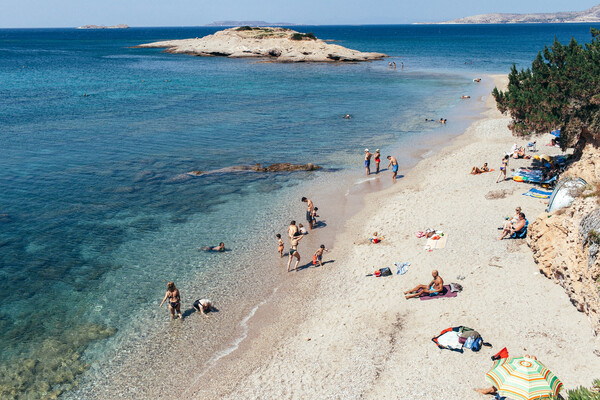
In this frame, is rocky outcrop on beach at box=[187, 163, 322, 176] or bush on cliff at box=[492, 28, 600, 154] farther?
rocky outcrop on beach at box=[187, 163, 322, 176]

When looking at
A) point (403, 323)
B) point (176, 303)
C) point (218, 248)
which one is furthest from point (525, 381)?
point (218, 248)

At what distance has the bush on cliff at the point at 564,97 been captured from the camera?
2112 cm

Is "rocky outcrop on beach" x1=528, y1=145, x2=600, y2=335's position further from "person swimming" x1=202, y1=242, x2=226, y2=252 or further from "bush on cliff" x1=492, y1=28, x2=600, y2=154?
"person swimming" x1=202, y1=242, x2=226, y2=252

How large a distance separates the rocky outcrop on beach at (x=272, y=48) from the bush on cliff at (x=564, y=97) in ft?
298

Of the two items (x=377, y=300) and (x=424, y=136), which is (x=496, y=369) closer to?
(x=377, y=300)

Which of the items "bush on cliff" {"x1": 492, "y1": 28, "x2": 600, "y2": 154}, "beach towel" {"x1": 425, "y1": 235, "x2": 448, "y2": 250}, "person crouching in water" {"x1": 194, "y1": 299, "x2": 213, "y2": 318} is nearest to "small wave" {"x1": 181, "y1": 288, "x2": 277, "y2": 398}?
"person crouching in water" {"x1": 194, "y1": 299, "x2": 213, "y2": 318}

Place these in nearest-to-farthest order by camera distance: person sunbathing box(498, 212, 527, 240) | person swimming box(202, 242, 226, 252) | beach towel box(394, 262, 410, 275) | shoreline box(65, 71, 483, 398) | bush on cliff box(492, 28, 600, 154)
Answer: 1. shoreline box(65, 71, 483, 398)
2. beach towel box(394, 262, 410, 275)
3. person sunbathing box(498, 212, 527, 240)
4. person swimming box(202, 242, 226, 252)
5. bush on cliff box(492, 28, 600, 154)

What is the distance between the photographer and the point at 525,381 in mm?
10414

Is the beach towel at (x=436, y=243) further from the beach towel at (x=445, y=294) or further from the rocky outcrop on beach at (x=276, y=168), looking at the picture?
the rocky outcrop on beach at (x=276, y=168)

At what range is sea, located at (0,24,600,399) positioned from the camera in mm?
15844

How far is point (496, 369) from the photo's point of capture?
11.1m

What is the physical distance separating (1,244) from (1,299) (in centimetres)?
515

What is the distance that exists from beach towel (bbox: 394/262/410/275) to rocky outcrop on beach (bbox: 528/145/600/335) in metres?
4.70

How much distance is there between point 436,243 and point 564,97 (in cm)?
1073
